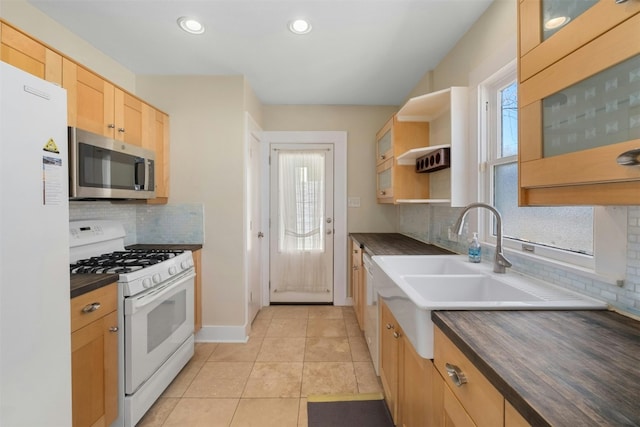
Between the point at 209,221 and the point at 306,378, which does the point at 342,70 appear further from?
the point at 306,378

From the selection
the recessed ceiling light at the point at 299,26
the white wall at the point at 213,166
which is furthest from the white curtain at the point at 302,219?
the recessed ceiling light at the point at 299,26

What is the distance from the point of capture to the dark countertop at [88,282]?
128 centimetres

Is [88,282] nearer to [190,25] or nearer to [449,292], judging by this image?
[190,25]

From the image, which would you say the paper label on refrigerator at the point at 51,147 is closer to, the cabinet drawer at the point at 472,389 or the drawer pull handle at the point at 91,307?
the drawer pull handle at the point at 91,307

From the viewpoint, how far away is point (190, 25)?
6.06 feet

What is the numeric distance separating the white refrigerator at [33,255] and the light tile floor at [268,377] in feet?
2.70

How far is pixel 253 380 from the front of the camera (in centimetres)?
203

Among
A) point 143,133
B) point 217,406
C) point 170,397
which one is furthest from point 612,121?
point 143,133

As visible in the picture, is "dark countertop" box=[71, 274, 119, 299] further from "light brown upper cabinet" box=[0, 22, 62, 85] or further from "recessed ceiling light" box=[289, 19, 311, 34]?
"recessed ceiling light" box=[289, 19, 311, 34]

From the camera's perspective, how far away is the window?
1.10 m

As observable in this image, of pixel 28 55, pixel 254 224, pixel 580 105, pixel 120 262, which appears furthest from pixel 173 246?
pixel 580 105

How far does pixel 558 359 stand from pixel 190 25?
7.97 feet

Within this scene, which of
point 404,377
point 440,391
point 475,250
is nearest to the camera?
point 440,391

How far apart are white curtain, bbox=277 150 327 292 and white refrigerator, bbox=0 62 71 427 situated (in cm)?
241
